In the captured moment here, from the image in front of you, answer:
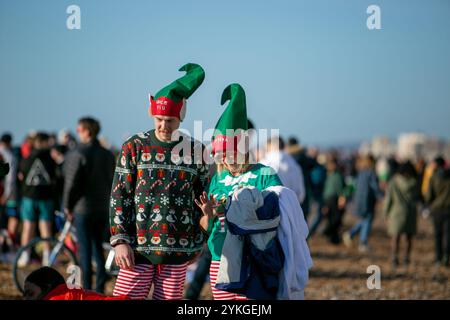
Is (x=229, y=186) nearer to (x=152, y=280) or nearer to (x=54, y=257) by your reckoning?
(x=152, y=280)

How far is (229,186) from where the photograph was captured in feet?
14.7

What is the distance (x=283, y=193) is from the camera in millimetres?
4277

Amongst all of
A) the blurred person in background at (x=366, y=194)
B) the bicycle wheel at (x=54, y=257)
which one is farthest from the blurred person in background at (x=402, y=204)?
Result: the bicycle wheel at (x=54, y=257)

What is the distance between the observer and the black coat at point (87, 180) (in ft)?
23.7

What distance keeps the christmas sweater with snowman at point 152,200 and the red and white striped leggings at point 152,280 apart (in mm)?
77

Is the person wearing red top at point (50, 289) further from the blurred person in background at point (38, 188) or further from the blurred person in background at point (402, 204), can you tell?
the blurred person in background at point (402, 204)

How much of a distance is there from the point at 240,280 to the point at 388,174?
Answer: 63.3 feet

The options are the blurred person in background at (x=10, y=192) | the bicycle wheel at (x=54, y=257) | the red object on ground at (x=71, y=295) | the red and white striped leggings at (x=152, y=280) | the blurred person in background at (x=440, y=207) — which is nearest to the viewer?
the red object on ground at (x=71, y=295)

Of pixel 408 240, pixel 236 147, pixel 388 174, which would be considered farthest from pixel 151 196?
pixel 388 174

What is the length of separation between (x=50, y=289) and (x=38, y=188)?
5.73 meters

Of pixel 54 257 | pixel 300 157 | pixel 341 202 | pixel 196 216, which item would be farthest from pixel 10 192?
pixel 341 202

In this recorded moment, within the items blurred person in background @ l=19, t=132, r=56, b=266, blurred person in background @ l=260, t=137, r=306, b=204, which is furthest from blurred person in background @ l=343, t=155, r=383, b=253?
blurred person in background @ l=19, t=132, r=56, b=266

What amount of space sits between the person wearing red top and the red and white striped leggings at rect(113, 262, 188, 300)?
1.02 feet

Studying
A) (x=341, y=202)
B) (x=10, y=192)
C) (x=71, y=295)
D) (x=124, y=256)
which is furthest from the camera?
(x=341, y=202)
